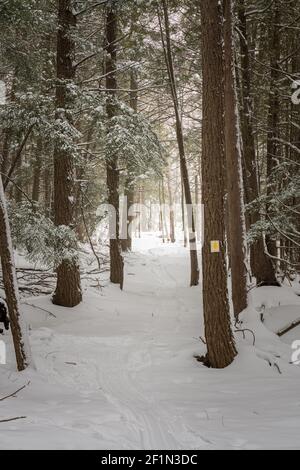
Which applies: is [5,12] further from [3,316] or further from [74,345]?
[74,345]

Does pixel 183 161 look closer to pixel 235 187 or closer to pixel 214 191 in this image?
pixel 235 187

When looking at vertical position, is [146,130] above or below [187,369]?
above

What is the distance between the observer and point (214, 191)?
20.7ft

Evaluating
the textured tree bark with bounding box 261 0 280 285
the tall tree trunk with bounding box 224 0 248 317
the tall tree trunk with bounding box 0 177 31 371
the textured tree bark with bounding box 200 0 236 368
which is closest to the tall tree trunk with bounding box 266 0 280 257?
the textured tree bark with bounding box 261 0 280 285

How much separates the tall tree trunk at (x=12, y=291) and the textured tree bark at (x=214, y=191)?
124 inches

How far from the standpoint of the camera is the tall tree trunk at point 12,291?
6.07 meters

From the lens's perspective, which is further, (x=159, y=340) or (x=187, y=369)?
(x=159, y=340)

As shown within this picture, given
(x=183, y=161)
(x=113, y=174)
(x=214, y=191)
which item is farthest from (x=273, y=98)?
(x=214, y=191)

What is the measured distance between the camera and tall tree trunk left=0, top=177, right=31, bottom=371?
607cm

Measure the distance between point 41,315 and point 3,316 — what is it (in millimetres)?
1618

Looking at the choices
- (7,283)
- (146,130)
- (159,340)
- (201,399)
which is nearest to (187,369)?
(201,399)

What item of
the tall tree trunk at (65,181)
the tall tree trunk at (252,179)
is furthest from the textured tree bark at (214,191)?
the tall tree trunk at (252,179)

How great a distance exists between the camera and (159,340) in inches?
338

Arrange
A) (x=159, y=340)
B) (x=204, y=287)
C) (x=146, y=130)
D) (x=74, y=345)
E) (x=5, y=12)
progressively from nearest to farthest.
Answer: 1. (x=204, y=287)
2. (x=5, y=12)
3. (x=74, y=345)
4. (x=159, y=340)
5. (x=146, y=130)
